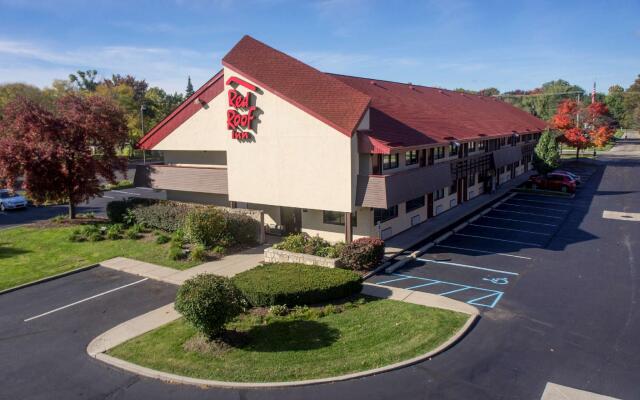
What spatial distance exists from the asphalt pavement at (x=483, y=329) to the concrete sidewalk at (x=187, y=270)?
29.7 inches

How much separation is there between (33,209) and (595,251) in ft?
130

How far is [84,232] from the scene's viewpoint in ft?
87.2

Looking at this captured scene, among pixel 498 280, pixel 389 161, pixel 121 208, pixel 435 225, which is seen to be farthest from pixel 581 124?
pixel 121 208

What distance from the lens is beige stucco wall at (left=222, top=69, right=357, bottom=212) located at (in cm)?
2150

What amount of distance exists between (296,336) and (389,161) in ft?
43.3

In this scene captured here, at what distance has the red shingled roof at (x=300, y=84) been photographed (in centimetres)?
2139

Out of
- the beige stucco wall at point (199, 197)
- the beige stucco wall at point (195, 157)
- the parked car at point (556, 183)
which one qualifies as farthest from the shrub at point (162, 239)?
the parked car at point (556, 183)

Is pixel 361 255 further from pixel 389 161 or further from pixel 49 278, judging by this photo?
pixel 49 278

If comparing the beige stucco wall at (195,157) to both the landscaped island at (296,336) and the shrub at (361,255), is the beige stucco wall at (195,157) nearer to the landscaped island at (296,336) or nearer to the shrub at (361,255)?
the shrub at (361,255)

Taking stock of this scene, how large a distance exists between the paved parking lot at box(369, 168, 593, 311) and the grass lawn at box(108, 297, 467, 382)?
2836 millimetres

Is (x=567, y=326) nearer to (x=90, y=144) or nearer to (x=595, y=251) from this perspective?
(x=595, y=251)

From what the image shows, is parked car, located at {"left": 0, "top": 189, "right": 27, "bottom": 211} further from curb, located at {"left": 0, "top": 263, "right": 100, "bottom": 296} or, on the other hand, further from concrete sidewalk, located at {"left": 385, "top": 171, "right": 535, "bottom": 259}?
concrete sidewalk, located at {"left": 385, "top": 171, "right": 535, "bottom": 259}

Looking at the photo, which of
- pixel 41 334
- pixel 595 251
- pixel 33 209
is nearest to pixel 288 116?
pixel 41 334

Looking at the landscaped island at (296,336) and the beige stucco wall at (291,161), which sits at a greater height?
the beige stucco wall at (291,161)
